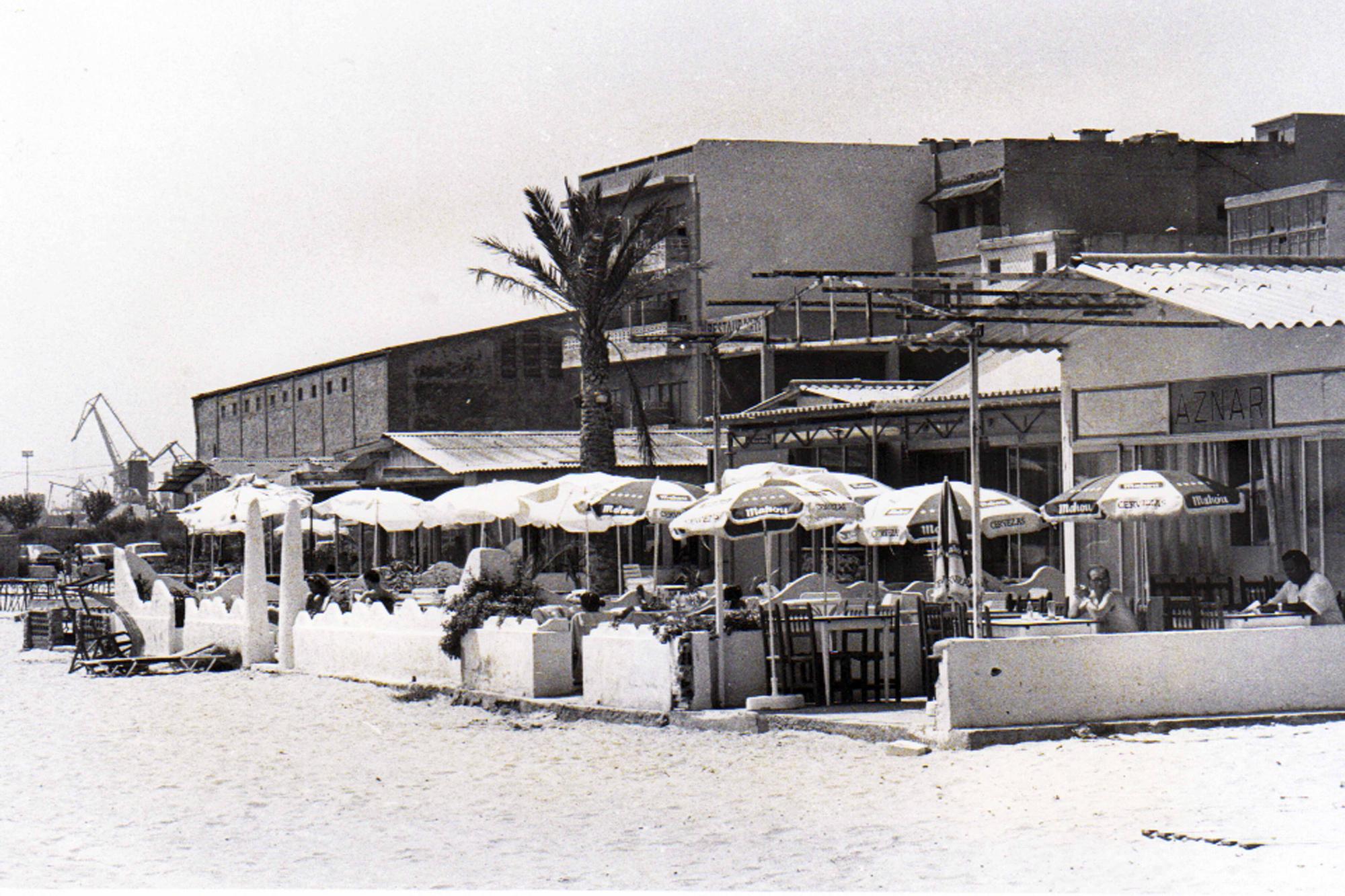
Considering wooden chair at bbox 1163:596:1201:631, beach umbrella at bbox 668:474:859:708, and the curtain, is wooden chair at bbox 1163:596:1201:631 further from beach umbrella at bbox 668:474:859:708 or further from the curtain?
beach umbrella at bbox 668:474:859:708

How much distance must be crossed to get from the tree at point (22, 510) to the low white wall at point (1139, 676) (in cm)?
7756

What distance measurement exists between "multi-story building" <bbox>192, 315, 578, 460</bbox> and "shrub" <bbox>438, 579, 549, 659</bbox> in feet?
108

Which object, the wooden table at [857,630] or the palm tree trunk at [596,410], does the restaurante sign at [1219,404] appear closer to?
the wooden table at [857,630]

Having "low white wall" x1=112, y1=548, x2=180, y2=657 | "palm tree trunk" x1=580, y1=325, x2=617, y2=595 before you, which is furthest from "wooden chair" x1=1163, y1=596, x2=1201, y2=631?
"low white wall" x1=112, y1=548, x2=180, y2=657

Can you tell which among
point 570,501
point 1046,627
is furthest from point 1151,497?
point 570,501

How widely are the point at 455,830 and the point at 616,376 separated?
4651 centimetres

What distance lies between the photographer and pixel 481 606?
18047 millimetres

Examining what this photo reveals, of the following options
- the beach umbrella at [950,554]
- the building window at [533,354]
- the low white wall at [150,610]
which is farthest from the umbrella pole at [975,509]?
the building window at [533,354]

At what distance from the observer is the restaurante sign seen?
53.1 ft

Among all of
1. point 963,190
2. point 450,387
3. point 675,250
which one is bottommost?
point 450,387

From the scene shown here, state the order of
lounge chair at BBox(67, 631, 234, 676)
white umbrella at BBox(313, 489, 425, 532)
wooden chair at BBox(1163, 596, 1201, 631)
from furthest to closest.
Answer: white umbrella at BBox(313, 489, 425, 532) → lounge chair at BBox(67, 631, 234, 676) → wooden chair at BBox(1163, 596, 1201, 631)

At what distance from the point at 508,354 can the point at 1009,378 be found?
31605mm

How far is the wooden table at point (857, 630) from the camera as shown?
14.6m

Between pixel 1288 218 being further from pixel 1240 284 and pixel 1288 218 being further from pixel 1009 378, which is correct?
pixel 1240 284
